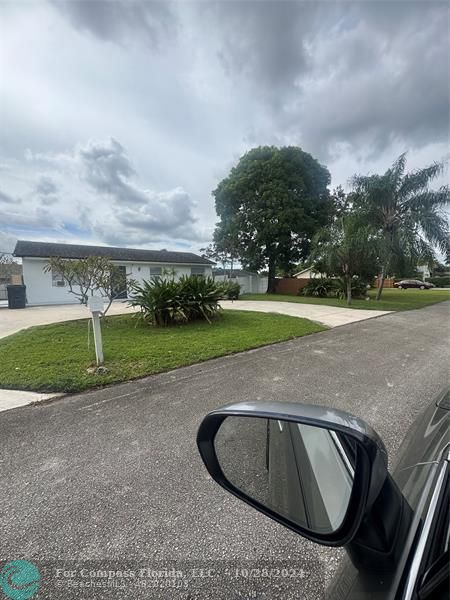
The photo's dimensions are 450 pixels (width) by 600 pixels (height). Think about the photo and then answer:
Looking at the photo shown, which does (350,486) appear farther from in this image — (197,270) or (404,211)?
(197,270)

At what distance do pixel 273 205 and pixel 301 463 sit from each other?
21.8 m

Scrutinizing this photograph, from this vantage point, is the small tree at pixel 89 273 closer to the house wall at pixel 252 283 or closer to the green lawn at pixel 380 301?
the green lawn at pixel 380 301

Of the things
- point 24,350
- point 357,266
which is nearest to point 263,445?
point 24,350

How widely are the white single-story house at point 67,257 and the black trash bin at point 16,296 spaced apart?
1.44m

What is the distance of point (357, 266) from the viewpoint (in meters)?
13.4

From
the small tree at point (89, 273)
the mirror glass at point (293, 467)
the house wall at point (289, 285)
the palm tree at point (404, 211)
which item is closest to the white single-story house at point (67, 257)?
the small tree at point (89, 273)

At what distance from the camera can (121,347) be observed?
5715mm

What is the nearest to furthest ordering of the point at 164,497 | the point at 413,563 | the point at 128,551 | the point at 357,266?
1. the point at 413,563
2. the point at 128,551
3. the point at 164,497
4. the point at 357,266

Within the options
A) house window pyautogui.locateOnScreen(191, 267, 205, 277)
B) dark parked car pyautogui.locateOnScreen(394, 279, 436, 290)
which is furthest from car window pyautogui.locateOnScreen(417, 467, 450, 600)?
dark parked car pyautogui.locateOnScreen(394, 279, 436, 290)

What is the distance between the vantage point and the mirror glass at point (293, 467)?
930mm

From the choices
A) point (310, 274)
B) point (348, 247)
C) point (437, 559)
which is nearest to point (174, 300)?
point (437, 559)

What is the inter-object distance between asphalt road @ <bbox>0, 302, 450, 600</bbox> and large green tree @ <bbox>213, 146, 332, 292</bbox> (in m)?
18.6

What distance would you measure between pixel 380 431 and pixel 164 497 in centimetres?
212

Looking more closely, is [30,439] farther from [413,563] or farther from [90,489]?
[413,563]
